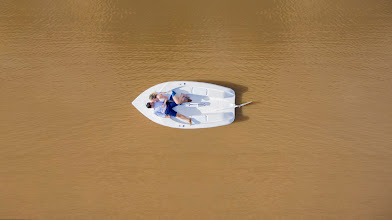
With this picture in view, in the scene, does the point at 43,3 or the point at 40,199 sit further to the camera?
the point at 43,3

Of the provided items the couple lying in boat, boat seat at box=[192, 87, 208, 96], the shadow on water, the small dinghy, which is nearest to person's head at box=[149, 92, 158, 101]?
the couple lying in boat

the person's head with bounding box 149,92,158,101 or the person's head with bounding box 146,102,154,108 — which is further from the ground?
the person's head with bounding box 149,92,158,101

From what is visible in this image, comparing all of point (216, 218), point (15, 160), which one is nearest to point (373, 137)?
point (216, 218)

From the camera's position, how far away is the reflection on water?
140 inches

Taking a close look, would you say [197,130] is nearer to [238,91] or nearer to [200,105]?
[200,105]

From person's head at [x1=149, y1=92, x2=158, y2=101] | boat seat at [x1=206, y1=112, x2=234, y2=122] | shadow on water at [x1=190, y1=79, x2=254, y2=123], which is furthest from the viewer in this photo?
shadow on water at [x1=190, y1=79, x2=254, y2=123]

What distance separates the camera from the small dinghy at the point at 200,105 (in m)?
3.46

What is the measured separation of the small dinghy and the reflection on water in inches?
7.2

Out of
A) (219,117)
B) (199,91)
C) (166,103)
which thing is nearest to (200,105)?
(199,91)

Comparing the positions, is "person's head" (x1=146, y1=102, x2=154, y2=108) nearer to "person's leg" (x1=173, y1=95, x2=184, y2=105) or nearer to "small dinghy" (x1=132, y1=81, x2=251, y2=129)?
"small dinghy" (x1=132, y1=81, x2=251, y2=129)

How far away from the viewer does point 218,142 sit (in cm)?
359

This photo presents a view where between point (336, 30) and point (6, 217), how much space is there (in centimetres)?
610

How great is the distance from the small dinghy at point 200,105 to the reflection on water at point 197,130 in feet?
0.60

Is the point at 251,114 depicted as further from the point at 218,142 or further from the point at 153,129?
the point at 153,129
